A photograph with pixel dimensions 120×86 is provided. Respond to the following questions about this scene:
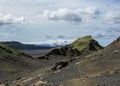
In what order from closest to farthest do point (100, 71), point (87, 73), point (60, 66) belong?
point (100, 71) < point (87, 73) < point (60, 66)

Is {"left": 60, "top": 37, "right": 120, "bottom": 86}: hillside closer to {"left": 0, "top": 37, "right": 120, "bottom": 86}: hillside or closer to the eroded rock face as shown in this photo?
{"left": 0, "top": 37, "right": 120, "bottom": 86}: hillside

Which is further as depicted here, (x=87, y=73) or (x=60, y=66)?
(x=60, y=66)

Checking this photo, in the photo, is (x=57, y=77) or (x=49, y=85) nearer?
(x=49, y=85)

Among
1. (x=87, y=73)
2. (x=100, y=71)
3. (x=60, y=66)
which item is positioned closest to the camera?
(x=100, y=71)

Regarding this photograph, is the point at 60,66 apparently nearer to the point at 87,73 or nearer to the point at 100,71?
the point at 87,73

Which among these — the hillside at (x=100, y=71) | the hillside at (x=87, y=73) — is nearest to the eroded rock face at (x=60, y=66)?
the hillside at (x=87, y=73)

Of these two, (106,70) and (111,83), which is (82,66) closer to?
(106,70)

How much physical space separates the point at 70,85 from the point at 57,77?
16104mm

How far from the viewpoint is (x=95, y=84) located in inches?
2926

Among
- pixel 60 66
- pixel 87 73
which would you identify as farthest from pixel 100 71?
pixel 60 66

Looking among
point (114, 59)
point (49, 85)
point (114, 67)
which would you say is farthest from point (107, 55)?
point (49, 85)

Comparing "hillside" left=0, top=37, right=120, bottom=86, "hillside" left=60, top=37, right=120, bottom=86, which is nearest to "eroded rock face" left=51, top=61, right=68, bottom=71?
"hillside" left=0, top=37, right=120, bottom=86

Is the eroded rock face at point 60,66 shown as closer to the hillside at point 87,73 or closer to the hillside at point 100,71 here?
the hillside at point 87,73

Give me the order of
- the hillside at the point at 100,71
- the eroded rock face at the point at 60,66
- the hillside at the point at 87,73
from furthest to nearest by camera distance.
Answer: the eroded rock face at the point at 60,66 < the hillside at the point at 87,73 < the hillside at the point at 100,71
